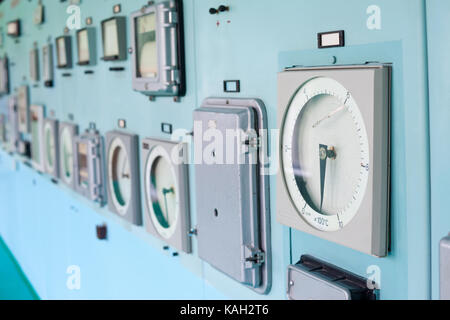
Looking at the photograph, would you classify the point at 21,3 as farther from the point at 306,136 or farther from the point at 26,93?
the point at 306,136

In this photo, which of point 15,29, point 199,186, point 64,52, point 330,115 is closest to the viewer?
point 330,115

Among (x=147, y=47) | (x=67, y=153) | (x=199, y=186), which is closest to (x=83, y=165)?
(x=67, y=153)

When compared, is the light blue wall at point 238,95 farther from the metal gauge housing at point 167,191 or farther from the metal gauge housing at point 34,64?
the metal gauge housing at point 34,64

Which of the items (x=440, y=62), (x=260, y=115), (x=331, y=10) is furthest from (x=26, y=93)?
(x=440, y=62)

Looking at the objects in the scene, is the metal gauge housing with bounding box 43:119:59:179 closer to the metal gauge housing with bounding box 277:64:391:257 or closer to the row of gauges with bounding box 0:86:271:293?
the row of gauges with bounding box 0:86:271:293

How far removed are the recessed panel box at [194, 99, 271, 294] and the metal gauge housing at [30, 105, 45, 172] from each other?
230cm

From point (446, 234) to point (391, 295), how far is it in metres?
0.19

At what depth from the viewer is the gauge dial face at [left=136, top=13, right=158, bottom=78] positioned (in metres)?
1.84

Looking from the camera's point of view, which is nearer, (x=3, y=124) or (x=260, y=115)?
(x=260, y=115)

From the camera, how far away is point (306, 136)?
1.20 meters

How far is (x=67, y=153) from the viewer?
124 inches

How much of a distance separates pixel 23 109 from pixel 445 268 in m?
3.79

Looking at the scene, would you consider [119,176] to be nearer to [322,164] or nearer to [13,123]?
[322,164]

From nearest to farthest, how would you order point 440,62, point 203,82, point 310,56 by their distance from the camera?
point 440,62
point 310,56
point 203,82
